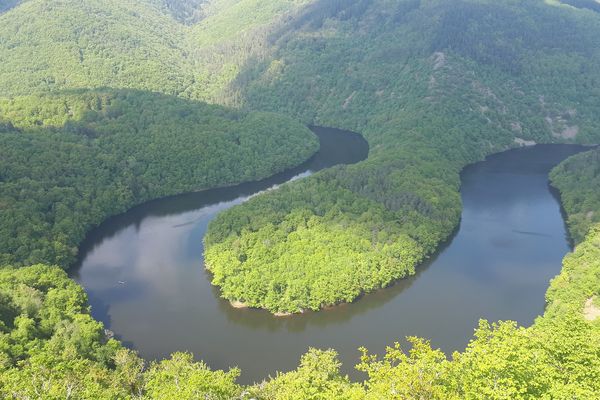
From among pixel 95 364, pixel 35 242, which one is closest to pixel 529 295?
pixel 95 364

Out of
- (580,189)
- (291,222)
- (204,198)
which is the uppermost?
(291,222)

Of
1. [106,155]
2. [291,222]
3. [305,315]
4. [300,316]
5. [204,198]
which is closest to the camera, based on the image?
Answer: [300,316]

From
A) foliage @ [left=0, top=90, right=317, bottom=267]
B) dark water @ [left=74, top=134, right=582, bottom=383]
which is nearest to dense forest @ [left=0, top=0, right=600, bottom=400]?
foliage @ [left=0, top=90, right=317, bottom=267]

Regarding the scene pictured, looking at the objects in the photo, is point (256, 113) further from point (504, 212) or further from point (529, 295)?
point (529, 295)

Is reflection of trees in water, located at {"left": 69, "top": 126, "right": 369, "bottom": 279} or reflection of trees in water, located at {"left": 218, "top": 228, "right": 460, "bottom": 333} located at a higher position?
reflection of trees in water, located at {"left": 218, "top": 228, "right": 460, "bottom": 333}

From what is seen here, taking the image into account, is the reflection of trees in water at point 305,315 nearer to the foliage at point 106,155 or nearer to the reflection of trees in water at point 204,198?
the reflection of trees in water at point 204,198

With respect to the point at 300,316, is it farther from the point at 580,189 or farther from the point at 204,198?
the point at 580,189

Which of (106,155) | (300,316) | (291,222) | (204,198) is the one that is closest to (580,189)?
(291,222)

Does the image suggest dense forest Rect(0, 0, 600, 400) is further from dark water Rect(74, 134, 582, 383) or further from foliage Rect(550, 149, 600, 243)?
dark water Rect(74, 134, 582, 383)
